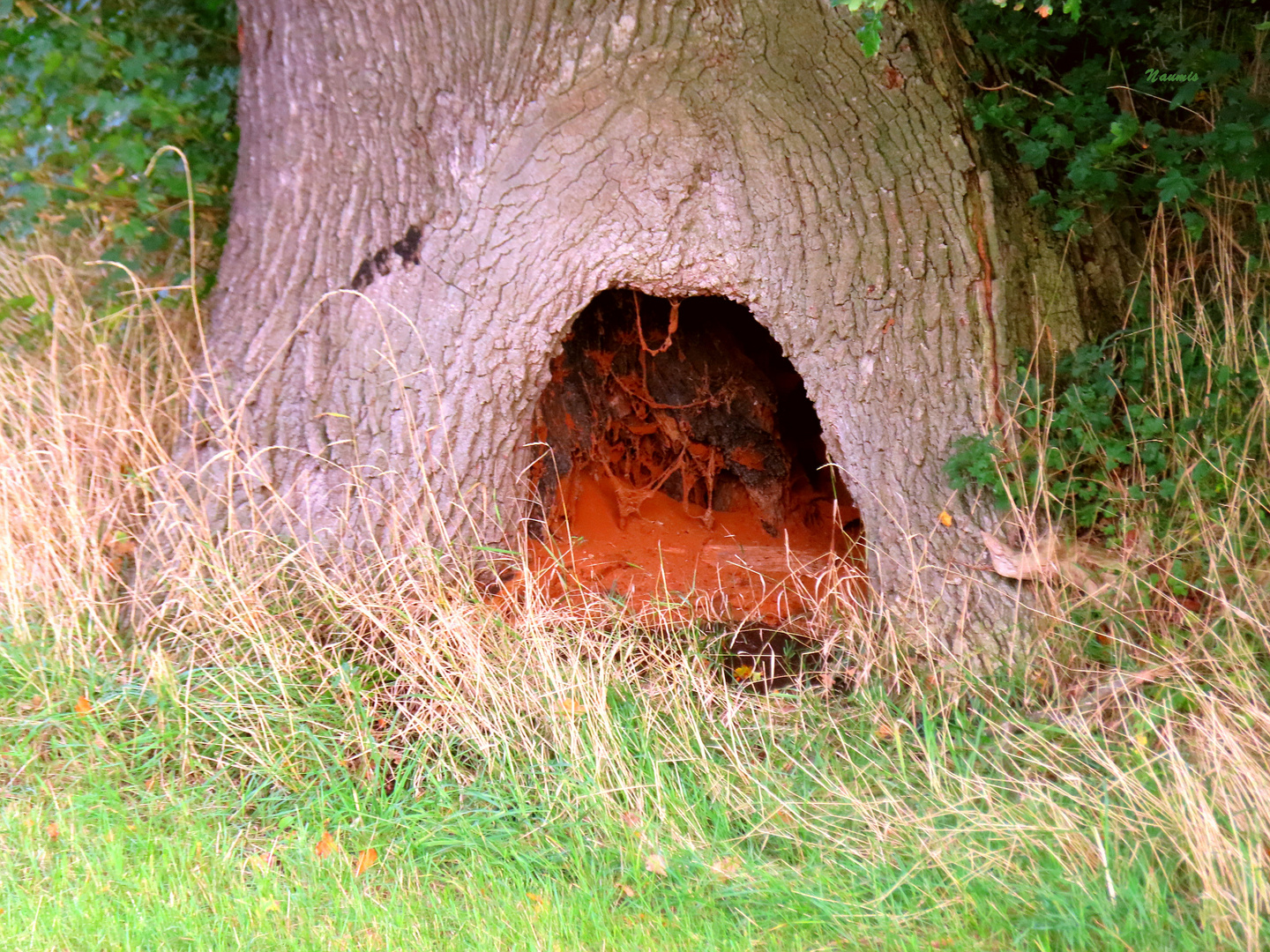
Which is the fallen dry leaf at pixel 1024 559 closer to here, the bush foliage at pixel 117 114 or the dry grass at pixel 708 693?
the dry grass at pixel 708 693

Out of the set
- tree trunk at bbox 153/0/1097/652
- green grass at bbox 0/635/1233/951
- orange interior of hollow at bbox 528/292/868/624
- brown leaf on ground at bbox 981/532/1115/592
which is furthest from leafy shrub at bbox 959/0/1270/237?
green grass at bbox 0/635/1233/951

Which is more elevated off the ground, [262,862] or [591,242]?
[591,242]

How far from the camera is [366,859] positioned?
10.1 feet

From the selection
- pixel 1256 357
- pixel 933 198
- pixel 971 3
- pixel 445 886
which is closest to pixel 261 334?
pixel 445 886

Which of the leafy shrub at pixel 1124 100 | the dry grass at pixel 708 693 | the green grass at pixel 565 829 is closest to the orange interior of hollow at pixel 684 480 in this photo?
the dry grass at pixel 708 693

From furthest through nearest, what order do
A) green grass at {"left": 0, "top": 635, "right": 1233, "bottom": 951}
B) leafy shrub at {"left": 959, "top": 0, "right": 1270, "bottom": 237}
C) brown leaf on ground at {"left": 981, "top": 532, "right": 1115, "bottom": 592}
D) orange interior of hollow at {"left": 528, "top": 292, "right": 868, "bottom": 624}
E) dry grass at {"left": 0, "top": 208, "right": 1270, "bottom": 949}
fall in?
orange interior of hollow at {"left": 528, "top": 292, "right": 868, "bottom": 624} < leafy shrub at {"left": 959, "top": 0, "right": 1270, "bottom": 237} < brown leaf on ground at {"left": 981, "top": 532, "right": 1115, "bottom": 592} < dry grass at {"left": 0, "top": 208, "right": 1270, "bottom": 949} < green grass at {"left": 0, "top": 635, "right": 1233, "bottom": 951}

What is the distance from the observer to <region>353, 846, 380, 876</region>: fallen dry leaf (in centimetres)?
303

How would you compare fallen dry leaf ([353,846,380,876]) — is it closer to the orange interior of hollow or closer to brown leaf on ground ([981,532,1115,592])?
the orange interior of hollow

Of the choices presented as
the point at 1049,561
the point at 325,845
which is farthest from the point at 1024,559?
the point at 325,845

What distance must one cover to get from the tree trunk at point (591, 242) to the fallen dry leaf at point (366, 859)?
1.10 m

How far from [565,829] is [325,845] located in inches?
27.6

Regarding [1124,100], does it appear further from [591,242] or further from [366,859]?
[366,859]

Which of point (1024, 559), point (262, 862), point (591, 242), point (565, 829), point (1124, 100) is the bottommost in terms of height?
point (262, 862)

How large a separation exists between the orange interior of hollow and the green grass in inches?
48.3
